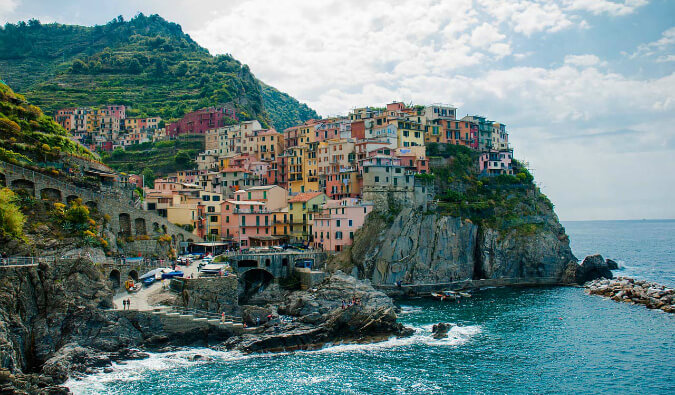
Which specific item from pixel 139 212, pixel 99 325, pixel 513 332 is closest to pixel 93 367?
pixel 99 325

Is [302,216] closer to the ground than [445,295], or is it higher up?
higher up

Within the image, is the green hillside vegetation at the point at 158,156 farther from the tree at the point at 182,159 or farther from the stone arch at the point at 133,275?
the stone arch at the point at 133,275

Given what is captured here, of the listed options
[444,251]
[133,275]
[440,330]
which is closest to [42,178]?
[133,275]

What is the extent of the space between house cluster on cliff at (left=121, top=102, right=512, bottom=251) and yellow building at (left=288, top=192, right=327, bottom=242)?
0.53 feet

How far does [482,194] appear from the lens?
93812 millimetres

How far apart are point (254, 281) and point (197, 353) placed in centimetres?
2651

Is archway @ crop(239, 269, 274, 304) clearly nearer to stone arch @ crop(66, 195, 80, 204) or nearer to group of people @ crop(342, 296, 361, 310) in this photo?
group of people @ crop(342, 296, 361, 310)

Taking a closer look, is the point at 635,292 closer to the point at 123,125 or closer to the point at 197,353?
the point at 197,353

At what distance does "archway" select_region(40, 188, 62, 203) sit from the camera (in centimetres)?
5772

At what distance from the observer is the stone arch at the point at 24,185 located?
56062 millimetres

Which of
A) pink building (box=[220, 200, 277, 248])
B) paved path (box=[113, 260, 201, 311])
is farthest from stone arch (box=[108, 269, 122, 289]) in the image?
pink building (box=[220, 200, 277, 248])

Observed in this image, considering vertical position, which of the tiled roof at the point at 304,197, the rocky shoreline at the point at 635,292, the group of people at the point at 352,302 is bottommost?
the rocky shoreline at the point at 635,292

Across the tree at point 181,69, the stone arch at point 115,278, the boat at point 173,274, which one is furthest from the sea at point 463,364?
the tree at point 181,69

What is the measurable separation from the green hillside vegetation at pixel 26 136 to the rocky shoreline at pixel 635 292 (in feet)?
244
